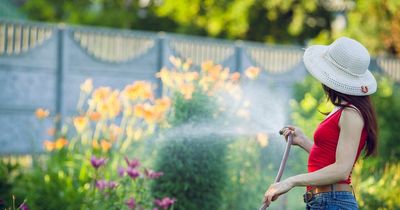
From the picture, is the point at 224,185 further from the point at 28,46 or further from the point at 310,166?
the point at 28,46

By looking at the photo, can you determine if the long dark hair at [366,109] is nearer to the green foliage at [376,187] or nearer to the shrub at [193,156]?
the shrub at [193,156]

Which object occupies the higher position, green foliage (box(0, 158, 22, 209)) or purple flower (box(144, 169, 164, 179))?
purple flower (box(144, 169, 164, 179))

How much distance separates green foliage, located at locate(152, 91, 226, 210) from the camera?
636cm

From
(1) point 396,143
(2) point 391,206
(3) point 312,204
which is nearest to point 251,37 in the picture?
(1) point 396,143

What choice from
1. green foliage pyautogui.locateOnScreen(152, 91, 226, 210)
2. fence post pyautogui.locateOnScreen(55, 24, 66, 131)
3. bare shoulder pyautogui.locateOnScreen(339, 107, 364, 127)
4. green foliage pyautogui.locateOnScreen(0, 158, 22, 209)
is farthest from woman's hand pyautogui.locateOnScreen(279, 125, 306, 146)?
fence post pyautogui.locateOnScreen(55, 24, 66, 131)

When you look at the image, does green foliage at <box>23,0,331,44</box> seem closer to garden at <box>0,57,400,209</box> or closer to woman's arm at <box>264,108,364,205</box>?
garden at <box>0,57,400,209</box>

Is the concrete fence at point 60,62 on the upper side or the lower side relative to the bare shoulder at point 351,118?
lower

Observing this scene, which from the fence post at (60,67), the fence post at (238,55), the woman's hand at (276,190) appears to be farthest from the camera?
the fence post at (238,55)

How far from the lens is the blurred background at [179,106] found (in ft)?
21.1

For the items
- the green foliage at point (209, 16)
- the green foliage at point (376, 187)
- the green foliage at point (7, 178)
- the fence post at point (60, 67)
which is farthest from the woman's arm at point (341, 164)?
the green foliage at point (209, 16)

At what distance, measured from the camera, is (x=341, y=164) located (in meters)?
3.66

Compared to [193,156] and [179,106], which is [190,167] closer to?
[193,156]

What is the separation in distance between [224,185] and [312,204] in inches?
106

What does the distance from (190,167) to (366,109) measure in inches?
108
